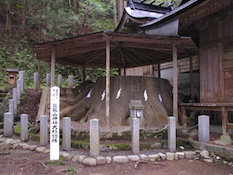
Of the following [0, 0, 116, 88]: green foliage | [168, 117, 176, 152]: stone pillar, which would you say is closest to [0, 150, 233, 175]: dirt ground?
[168, 117, 176, 152]: stone pillar

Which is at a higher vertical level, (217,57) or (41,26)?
(41,26)

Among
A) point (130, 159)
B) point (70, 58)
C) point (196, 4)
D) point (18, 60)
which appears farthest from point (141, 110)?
point (18, 60)

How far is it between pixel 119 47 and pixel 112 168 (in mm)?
6638

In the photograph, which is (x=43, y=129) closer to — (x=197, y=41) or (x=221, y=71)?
(x=221, y=71)

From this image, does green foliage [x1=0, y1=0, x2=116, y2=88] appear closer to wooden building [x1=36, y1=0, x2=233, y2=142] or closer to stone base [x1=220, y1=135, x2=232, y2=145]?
wooden building [x1=36, y1=0, x2=233, y2=142]

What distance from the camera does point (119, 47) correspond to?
34.4ft

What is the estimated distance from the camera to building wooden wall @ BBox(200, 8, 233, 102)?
7.80m

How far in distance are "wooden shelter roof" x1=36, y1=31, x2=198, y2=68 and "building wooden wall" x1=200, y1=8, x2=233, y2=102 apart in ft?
2.50

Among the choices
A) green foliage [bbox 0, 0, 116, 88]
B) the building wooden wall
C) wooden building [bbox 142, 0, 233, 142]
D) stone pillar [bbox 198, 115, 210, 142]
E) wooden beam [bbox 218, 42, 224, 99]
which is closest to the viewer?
stone pillar [bbox 198, 115, 210, 142]

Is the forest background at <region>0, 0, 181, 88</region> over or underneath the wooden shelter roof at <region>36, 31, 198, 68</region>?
over

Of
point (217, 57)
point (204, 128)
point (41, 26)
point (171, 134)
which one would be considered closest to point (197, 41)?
point (217, 57)

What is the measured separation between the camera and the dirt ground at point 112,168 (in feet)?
17.1

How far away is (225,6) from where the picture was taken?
7445 millimetres

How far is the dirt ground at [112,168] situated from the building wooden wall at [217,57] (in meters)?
3.25
